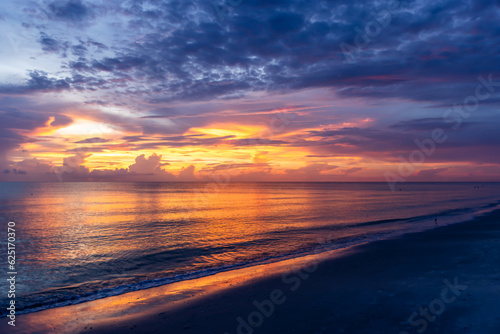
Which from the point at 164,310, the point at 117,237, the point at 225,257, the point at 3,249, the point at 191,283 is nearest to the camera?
the point at 164,310

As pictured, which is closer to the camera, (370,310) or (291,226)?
(370,310)

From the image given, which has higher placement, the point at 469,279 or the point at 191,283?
the point at 469,279

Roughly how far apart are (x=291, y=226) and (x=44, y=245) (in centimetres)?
2804

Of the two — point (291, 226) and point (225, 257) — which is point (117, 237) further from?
point (291, 226)

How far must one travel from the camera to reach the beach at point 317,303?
9938 mm

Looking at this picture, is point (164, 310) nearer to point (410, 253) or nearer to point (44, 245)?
point (410, 253)

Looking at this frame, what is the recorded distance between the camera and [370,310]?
424 inches

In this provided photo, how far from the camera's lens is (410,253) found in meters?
20.5

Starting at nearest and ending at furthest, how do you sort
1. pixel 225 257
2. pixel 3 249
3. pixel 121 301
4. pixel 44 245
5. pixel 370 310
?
pixel 370 310
pixel 121 301
pixel 225 257
pixel 3 249
pixel 44 245

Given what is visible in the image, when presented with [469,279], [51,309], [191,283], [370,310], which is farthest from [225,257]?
[469,279]

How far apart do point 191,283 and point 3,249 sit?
20.6 m

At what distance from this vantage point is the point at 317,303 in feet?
39.4

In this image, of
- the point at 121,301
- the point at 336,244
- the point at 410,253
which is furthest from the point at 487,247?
the point at 121,301

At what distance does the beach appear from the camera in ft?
32.6
